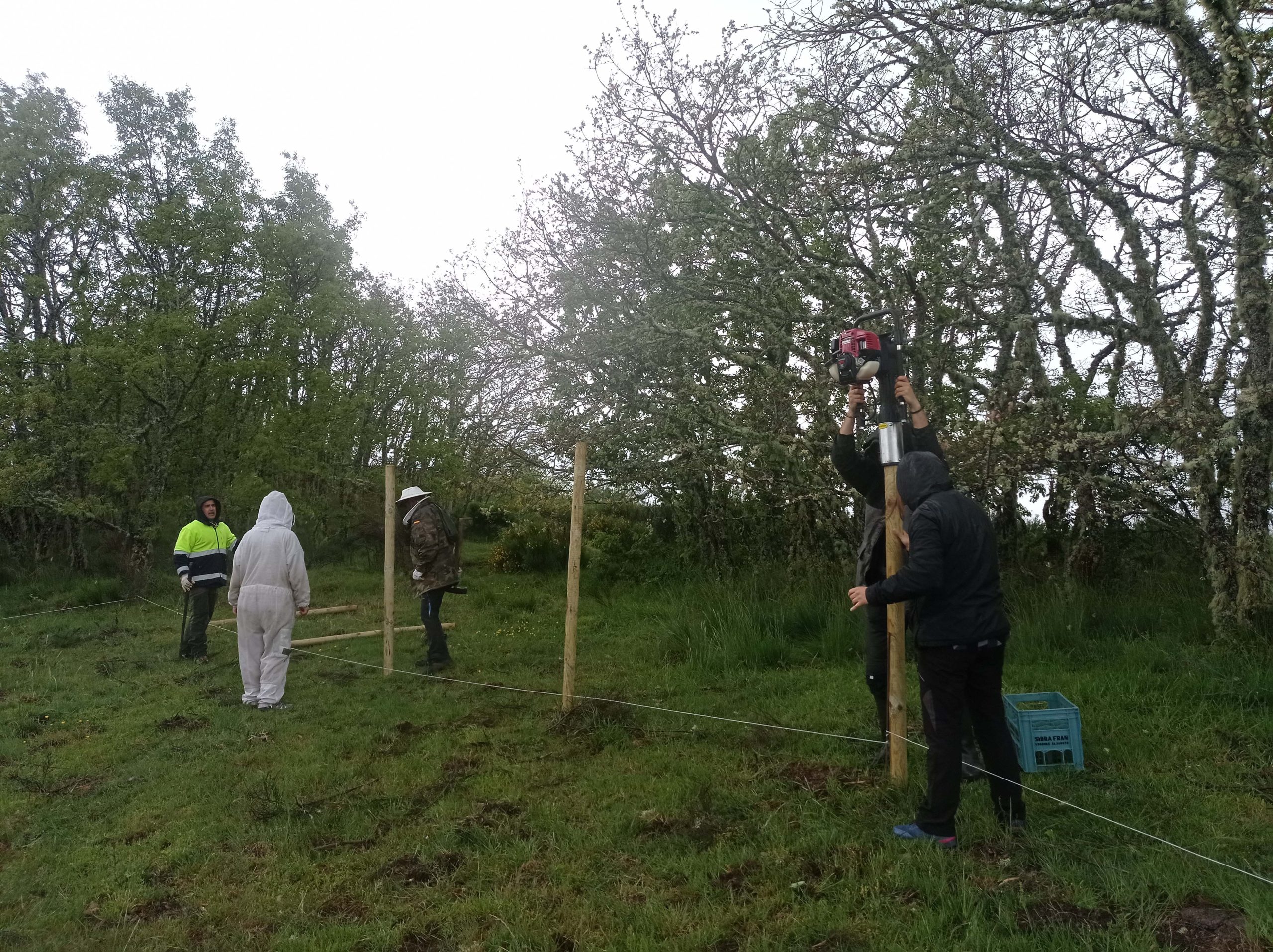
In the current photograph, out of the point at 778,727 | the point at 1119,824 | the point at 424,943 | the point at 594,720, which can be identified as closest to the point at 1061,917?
the point at 1119,824

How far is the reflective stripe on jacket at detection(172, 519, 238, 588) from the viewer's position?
9461mm

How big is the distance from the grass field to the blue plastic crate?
0.54ft

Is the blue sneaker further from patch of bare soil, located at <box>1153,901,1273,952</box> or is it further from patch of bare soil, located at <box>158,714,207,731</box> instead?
patch of bare soil, located at <box>158,714,207,731</box>

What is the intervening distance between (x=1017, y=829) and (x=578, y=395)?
657 cm

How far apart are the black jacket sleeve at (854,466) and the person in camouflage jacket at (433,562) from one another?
4.39 metres

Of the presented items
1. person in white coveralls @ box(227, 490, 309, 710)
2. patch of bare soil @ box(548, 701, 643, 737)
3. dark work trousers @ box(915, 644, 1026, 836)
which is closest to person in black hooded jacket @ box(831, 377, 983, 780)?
dark work trousers @ box(915, 644, 1026, 836)

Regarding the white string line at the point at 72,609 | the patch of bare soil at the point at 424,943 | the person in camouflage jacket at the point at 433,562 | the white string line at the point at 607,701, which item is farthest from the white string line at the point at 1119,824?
the white string line at the point at 72,609

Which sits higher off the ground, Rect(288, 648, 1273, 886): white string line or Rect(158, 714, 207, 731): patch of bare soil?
Rect(288, 648, 1273, 886): white string line

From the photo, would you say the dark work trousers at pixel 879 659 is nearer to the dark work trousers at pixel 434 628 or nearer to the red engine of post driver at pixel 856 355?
the red engine of post driver at pixel 856 355

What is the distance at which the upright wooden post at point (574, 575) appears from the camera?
609 cm

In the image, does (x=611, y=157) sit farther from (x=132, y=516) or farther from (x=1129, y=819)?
(x=132, y=516)

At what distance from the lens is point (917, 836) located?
3.80 meters

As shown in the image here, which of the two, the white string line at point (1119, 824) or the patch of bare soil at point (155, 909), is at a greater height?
the white string line at point (1119, 824)

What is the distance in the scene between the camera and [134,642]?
10.3 meters
